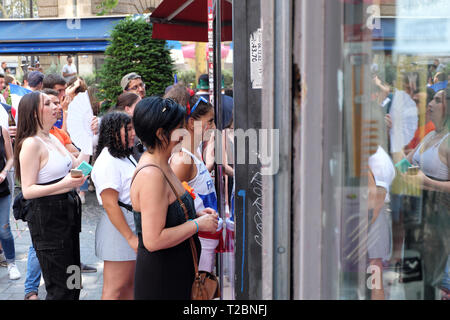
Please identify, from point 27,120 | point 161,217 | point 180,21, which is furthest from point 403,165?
point 180,21

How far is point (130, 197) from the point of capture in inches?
87.0

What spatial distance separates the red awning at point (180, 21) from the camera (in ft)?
17.8

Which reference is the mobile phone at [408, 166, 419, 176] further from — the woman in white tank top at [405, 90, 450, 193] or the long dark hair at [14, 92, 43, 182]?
the long dark hair at [14, 92, 43, 182]

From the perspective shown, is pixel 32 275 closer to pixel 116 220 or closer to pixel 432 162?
pixel 116 220

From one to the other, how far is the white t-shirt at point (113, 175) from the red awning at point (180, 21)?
2.83m

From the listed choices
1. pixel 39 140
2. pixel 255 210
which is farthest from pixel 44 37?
pixel 255 210

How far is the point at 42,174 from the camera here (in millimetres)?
3012

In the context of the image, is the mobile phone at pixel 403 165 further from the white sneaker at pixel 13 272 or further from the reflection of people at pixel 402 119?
the white sneaker at pixel 13 272

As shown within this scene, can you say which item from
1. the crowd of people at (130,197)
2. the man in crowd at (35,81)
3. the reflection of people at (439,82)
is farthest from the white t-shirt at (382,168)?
the man in crowd at (35,81)

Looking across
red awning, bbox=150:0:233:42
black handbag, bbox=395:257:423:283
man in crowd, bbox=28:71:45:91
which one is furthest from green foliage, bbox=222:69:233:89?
man in crowd, bbox=28:71:45:91

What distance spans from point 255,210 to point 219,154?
967 millimetres

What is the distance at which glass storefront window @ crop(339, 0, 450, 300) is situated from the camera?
3.79ft

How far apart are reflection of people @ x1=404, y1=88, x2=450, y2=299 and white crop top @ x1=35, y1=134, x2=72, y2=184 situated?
2181mm
